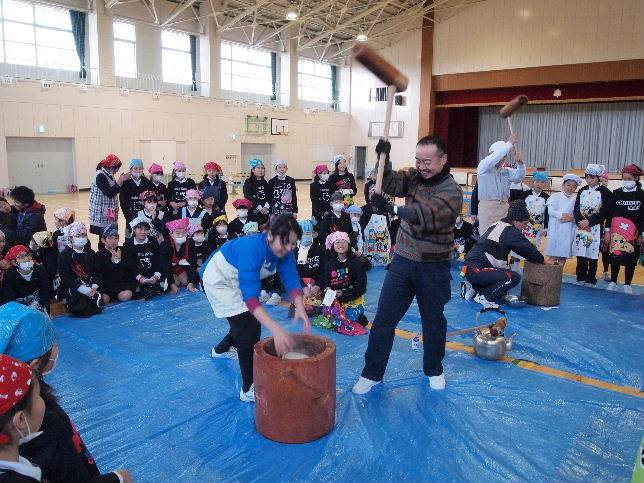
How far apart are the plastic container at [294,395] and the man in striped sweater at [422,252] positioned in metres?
0.66

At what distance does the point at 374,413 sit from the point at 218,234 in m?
4.15

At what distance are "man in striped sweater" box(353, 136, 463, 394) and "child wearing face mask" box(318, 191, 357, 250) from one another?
3.78m

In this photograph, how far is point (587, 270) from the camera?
6.91 m

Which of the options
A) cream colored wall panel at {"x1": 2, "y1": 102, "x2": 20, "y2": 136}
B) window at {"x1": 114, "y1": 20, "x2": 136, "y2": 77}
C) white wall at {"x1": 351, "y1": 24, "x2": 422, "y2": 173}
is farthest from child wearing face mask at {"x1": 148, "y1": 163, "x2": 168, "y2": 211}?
white wall at {"x1": 351, "y1": 24, "x2": 422, "y2": 173}

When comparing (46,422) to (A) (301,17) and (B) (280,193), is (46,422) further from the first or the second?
(A) (301,17)

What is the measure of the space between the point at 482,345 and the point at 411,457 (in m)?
1.65

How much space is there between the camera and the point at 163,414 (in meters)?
3.31

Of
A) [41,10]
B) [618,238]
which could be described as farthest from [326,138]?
[618,238]

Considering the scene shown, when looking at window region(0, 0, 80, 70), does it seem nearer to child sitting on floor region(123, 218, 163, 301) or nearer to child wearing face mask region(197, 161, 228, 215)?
child wearing face mask region(197, 161, 228, 215)

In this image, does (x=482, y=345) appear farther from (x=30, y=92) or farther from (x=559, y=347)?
(x=30, y=92)

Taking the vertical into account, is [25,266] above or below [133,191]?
below

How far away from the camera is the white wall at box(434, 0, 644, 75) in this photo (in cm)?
1784

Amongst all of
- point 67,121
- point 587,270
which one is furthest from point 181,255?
point 67,121

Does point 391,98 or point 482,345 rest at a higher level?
point 391,98
